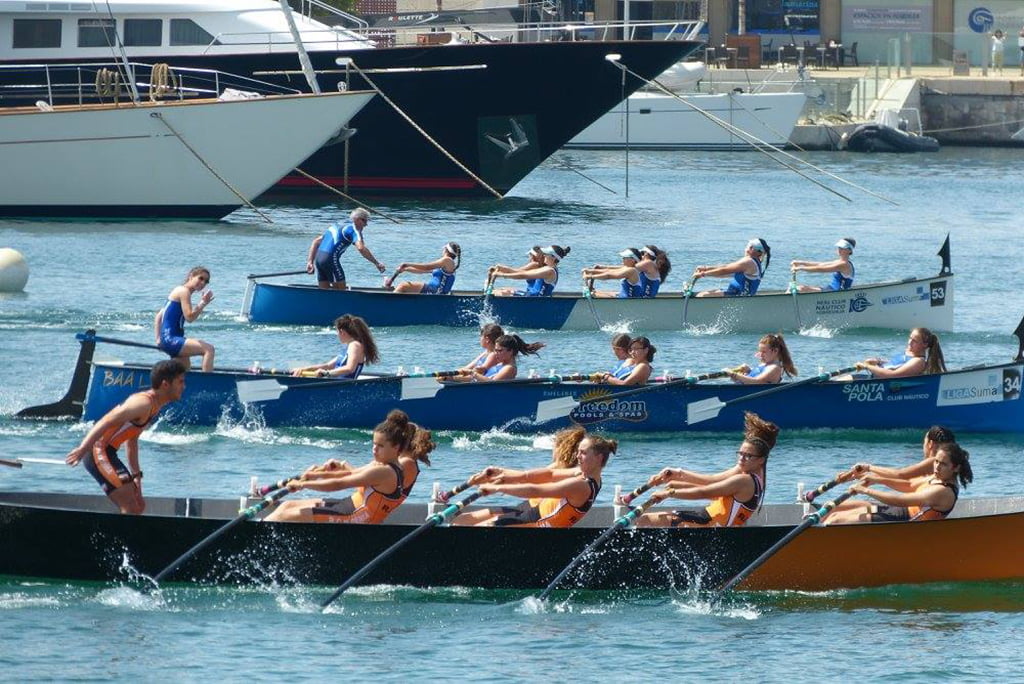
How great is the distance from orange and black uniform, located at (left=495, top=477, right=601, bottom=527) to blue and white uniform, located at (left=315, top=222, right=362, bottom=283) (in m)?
12.7

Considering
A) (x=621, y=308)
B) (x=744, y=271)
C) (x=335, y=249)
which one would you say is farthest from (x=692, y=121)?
(x=335, y=249)

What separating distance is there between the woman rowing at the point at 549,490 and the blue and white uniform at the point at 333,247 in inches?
497

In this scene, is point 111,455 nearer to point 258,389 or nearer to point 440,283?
point 258,389

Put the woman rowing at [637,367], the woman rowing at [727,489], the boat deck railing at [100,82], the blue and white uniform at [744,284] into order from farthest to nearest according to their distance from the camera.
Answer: the boat deck railing at [100,82], the blue and white uniform at [744,284], the woman rowing at [637,367], the woman rowing at [727,489]

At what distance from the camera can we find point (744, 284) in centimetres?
2811

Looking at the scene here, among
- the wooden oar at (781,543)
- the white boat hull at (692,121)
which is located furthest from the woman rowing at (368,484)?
the white boat hull at (692,121)

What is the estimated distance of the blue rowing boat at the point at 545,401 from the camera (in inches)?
794

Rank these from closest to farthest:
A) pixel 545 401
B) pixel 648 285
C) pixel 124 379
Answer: pixel 124 379
pixel 545 401
pixel 648 285

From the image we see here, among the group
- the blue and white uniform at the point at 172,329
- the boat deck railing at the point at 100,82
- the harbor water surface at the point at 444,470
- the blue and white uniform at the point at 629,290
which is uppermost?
the boat deck railing at the point at 100,82

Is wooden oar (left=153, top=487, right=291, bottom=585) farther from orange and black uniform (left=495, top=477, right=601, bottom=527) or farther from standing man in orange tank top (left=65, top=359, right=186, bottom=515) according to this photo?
orange and black uniform (left=495, top=477, right=601, bottom=527)

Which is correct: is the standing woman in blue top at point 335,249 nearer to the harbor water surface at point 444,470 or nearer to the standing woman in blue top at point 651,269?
the harbor water surface at point 444,470

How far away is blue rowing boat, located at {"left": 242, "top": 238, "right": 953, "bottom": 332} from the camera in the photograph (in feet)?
89.8

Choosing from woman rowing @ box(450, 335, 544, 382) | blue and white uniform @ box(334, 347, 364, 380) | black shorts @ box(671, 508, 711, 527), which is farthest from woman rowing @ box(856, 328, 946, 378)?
black shorts @ box(671, 508, 711, 527)

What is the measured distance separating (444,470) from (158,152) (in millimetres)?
20846
